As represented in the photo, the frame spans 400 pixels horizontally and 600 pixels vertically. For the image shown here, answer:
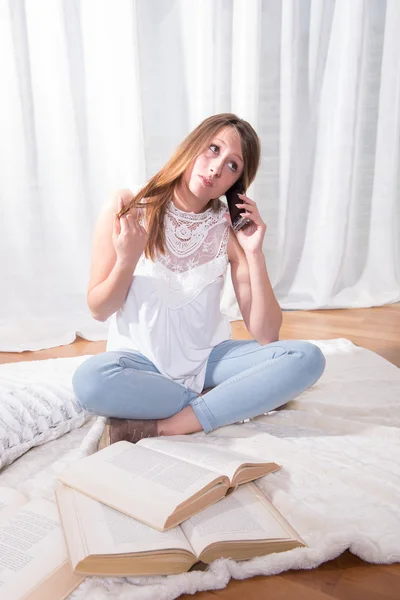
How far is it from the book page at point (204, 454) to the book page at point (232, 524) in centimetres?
5

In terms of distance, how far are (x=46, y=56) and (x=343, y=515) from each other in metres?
1.94

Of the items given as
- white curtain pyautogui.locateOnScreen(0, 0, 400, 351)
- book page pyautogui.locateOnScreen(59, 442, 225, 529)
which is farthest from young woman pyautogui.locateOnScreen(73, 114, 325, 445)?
white curtain pyautogui.locateOnScreen(0, 0, 400, 351)

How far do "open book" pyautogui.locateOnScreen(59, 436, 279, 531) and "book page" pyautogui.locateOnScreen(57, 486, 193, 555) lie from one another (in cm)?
1

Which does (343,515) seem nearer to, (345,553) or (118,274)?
(345,553)

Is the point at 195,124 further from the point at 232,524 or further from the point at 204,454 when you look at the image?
the point at 232,524

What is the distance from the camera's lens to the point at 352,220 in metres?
3.05

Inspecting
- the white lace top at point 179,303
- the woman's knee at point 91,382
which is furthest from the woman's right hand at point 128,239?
the woman's knee at point 91,382

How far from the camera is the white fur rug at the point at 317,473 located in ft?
3.03

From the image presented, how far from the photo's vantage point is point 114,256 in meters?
1.50

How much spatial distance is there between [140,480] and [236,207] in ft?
2.62

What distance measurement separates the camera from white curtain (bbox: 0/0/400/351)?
232 cm

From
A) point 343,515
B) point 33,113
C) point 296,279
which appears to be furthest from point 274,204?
point 343,515

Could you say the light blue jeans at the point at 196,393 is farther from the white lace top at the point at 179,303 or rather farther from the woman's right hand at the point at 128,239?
the woman's right hand at the point at 128,239

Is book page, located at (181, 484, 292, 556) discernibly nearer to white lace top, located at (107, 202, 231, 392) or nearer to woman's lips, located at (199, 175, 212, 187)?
white lace top, located at (107, 202, 231, 392)
